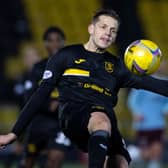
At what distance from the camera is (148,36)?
1797 cm

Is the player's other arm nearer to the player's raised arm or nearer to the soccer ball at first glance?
the soccer ball

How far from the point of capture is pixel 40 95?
6.99m

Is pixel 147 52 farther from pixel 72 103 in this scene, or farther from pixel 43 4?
pixel 43 4

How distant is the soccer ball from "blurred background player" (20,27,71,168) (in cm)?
242

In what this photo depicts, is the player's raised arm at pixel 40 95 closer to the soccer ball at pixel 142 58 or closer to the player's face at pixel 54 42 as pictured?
the soccer ball at pixel 142 58

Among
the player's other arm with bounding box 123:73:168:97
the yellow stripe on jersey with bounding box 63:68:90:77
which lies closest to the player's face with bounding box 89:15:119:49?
the yellow stripe on jersey with bounding box 63:68:90:77

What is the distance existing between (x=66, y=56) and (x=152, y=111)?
5.32 meters

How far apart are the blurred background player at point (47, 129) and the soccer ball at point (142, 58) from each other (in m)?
2.42

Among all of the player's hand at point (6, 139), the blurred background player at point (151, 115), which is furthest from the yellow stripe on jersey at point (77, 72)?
the blurred background player at point (151, 115)

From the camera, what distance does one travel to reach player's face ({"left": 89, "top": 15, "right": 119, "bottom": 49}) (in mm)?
7066

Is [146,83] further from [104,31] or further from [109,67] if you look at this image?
[104,31]

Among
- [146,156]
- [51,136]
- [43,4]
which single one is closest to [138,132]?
[146,156]

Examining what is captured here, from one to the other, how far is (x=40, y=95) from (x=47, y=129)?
2611 mm

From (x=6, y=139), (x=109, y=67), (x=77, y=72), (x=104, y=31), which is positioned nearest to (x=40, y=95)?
(x=77, y=72)
